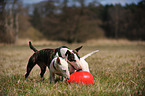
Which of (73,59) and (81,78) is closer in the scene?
(81,78)

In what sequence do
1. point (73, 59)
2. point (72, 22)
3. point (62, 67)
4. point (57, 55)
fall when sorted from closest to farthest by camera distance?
point (62, 67), point (73, 59), point (57, 55), point (72, 22)

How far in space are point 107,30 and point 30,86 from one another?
35.3m

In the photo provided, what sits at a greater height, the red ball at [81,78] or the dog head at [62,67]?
the dog head at [62,67]

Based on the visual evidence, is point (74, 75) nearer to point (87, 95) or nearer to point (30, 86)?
point (87, 95)

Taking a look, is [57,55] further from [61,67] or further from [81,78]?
[81,78]

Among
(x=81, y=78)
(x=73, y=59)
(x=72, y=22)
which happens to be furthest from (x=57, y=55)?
(x=72, y=22)

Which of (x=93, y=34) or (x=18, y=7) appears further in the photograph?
(x=93, y=34)

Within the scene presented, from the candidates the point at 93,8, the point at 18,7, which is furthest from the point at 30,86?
the point at 93,8

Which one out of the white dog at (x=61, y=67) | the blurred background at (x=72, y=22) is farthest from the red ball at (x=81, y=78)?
the blurred background at (x=72, y=22)

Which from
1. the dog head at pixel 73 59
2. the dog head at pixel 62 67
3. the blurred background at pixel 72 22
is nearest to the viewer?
the dog head at pixel 62 67

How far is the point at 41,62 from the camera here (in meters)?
3.33

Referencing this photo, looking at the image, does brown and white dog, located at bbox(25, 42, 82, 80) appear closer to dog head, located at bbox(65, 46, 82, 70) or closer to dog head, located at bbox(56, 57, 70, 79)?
dog head, located at bbox(65, 46, 82, 70)

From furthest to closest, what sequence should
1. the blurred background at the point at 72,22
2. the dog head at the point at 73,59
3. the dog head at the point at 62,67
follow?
the blurred background at the point at 72,22 → the dog head at the point at 73,59 → the dog head at the point at 62,67

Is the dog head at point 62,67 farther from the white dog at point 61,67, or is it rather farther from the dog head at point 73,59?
the dog head at point 73,59
